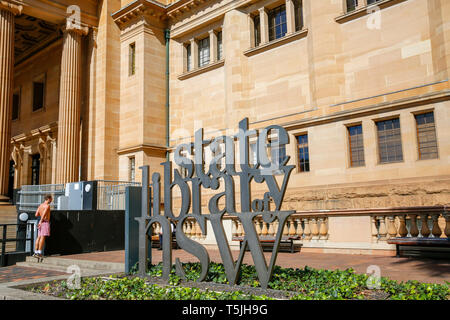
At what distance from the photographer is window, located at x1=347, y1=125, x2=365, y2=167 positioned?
16.5m

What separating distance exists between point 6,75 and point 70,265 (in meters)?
16.2

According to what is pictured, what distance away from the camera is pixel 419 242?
10.3 m

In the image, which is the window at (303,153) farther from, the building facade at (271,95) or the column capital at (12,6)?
Answer: the column capital at (12,6)

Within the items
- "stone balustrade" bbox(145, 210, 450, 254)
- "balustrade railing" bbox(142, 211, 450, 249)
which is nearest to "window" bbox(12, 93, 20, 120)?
"balustrade railing" bbox(142, 211, 450, 249)

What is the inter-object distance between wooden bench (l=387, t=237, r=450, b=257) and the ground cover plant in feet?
13.8

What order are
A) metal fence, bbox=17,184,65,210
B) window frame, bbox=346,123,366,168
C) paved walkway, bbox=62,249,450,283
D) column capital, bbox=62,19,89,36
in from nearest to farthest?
paved walkway, bbox=62,249,450,283 → window frame, bbox=346,123,366,168 → metal fence, bbox=17,184,65,210 → column capital, bbox=62,19,89,36

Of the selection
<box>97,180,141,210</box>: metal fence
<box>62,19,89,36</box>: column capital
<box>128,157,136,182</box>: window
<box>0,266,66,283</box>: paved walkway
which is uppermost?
<box>62,19,89,36</box>: column capital

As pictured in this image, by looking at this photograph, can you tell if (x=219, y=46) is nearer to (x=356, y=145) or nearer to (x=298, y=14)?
(x=298, y=14)

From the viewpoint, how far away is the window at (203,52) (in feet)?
80.9

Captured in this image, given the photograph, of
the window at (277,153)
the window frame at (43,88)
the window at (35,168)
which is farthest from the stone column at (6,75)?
the window at (277,153)

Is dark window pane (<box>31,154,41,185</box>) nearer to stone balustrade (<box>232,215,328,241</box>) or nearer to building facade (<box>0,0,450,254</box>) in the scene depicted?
building facade (<box>0,0,450,254</box>)

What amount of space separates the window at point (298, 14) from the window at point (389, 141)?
278 inches

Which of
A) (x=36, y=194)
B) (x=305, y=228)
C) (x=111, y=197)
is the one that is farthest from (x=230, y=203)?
(x=36, y=194)
